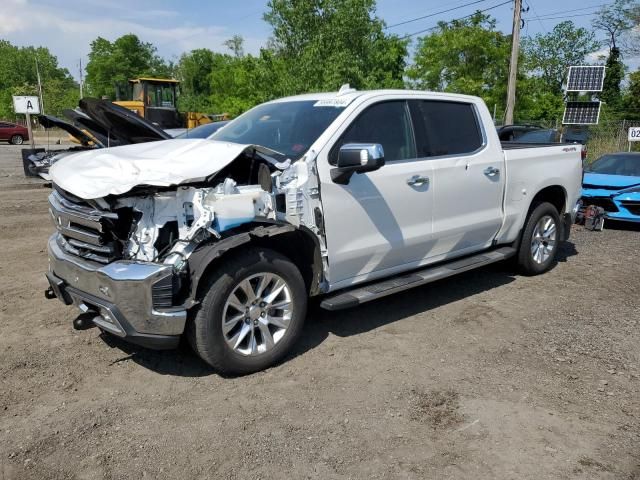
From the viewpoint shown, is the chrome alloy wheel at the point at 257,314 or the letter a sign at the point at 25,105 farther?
the letter a sign at the point at 25,105

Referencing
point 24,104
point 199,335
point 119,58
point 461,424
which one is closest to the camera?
point 461,424

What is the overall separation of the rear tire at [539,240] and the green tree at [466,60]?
21.9 meters

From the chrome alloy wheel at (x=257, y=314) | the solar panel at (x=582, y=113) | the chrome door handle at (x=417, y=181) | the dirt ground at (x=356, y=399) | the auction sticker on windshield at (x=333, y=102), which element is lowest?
the dirt ground at (x=356, y=399)

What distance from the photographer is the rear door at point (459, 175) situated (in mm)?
4844

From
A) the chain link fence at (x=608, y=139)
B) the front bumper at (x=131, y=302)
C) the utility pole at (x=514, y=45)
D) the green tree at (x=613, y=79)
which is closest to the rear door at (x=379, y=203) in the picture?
the front bumper at (x=131, y=302)

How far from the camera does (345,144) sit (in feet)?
13.4

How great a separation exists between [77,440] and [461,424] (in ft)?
7.36

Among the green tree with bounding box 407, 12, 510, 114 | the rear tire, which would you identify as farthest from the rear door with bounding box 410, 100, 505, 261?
the green tree with bounding box 407, 12, 510, 114

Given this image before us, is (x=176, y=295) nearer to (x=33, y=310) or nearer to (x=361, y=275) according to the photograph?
(x=361, y=275)

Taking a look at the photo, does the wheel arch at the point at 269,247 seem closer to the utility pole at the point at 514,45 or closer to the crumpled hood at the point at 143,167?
the crumpled hood at the point at 143,167

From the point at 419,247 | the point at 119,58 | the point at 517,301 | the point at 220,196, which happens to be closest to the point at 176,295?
the point at 220,196

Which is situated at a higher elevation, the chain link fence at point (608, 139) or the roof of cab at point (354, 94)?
the roof of cab at point (354, 94)

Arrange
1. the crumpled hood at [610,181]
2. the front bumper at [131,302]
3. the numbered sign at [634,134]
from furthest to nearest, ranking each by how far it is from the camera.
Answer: the numbered sign at [634,134]
the crumpled hood at [610,181]
the front bumper at [131,302]

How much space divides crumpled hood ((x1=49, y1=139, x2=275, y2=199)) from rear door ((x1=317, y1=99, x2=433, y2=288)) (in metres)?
0.70
